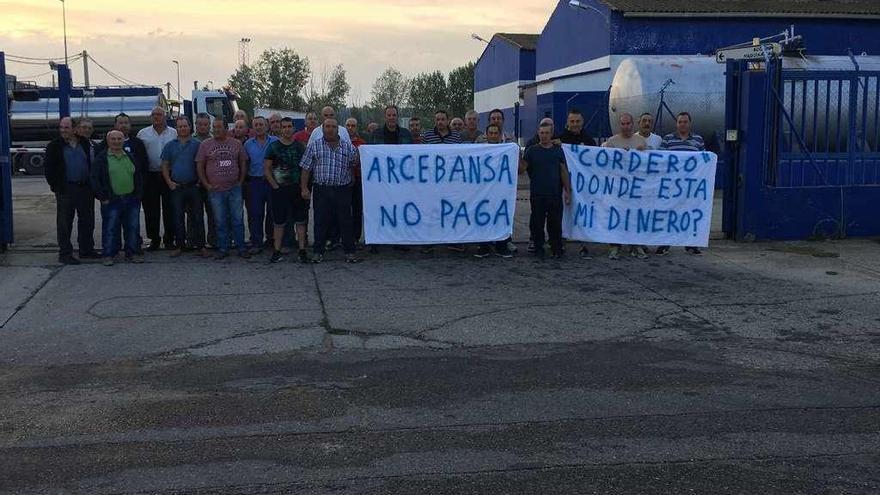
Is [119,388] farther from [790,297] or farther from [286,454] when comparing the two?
[790,297]

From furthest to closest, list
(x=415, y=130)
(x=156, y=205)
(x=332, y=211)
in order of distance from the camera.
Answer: (x=415, y=130), (x=156, y=205), (x=332, y=211)

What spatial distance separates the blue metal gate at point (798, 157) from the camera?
491 inches

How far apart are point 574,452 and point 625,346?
261 cm

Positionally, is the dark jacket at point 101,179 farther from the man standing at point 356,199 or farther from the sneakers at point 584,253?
the sneakers at point 584,253

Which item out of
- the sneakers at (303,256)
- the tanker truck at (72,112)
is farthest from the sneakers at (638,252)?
the tanker truck at (72,112)

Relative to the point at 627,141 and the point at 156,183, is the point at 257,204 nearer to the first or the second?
the point at 156,183

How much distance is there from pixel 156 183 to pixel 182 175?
0.75m

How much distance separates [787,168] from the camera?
42.2ft

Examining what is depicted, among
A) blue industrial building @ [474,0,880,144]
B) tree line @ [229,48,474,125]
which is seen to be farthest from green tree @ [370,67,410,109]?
blue industrial building @ [474,0,880,144]

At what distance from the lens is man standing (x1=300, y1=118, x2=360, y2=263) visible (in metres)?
10.9

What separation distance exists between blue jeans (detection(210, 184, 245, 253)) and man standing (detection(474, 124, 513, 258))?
3.13 meters

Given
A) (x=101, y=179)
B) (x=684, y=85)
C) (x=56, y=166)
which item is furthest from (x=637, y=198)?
(x=684, y=85)

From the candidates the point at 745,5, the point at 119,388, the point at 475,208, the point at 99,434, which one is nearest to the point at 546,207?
the point at 475,208

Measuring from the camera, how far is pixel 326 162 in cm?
1090
